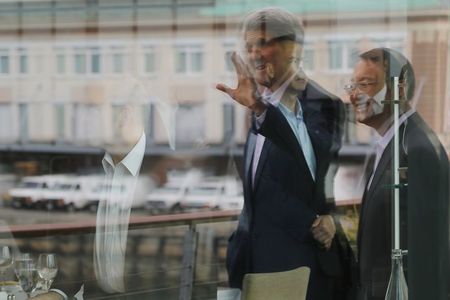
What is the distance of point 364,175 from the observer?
209 cm

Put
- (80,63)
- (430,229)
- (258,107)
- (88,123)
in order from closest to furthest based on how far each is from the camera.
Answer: (430,229) → (258,107) → (80,63) → (88,123)

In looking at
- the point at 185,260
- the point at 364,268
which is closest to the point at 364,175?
the point at 364,268

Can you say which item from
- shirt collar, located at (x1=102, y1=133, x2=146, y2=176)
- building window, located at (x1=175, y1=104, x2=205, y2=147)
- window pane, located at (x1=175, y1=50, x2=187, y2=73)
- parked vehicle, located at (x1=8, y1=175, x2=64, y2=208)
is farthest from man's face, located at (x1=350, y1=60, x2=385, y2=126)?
parked vehicle, located at (x1=8, y1=175, x2=64, y2=208)

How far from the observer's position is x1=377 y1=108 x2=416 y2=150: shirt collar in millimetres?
1764

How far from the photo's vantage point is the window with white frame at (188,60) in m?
4.32

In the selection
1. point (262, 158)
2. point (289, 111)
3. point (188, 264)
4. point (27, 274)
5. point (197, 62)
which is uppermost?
point (197, 62)

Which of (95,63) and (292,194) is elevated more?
(95,63)

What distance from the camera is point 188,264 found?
3500 mm

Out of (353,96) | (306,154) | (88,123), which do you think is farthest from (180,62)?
(353,96)

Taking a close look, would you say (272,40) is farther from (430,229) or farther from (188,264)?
(188,264)

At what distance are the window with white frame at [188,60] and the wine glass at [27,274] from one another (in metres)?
2.17

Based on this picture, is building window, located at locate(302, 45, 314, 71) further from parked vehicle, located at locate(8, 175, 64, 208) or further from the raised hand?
parked vehicle, located at locate(8, 175, 64, 208)

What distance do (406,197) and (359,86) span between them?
0.40 m

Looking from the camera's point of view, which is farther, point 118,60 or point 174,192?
point 174,192
